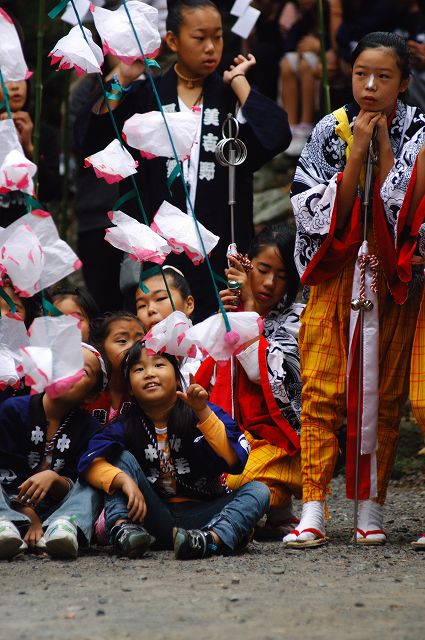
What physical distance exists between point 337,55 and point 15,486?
5065mm

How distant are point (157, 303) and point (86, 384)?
31.7 inches

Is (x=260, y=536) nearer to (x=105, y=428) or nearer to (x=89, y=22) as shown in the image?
(x=105, y=428)

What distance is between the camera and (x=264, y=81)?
9.04 meters

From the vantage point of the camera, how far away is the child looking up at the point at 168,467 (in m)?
4.09

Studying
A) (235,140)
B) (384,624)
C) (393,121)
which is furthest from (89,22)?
(384,624)

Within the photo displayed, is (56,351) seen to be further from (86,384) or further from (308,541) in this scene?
(308,541)

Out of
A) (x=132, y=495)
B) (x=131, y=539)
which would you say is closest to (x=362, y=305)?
(x=132, y=495)

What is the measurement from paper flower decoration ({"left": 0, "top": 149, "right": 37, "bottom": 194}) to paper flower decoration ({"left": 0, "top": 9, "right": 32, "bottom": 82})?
323 millimetres

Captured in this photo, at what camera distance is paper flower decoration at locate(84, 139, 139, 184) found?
147 inches

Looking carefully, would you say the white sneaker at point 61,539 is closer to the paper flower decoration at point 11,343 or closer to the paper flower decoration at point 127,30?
the paper flower decoration at point 11,343

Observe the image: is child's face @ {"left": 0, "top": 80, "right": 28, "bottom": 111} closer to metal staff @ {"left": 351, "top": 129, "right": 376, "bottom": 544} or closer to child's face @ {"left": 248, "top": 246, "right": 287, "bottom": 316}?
child's face @ {"left": 248, "top": 246, "right": 287, "bottom": 316}

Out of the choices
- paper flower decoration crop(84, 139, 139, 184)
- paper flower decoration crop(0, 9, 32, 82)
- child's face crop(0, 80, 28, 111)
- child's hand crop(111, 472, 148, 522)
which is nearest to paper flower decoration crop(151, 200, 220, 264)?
paper flower decoration crop(84, 139, 139, 184)


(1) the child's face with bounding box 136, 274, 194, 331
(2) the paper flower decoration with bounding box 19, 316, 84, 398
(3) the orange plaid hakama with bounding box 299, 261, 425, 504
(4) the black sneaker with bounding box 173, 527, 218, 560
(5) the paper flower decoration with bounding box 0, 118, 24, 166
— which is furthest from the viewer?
(1) the child's face with bounding box 136, 274, 194, 331

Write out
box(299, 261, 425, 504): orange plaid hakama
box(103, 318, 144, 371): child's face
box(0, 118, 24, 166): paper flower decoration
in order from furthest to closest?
box(103, 318, 144, 371): child's face
box(299, 261, 425, 504): orange plaid hakama
box(0, 118, 24, 166): paper flower decoration
